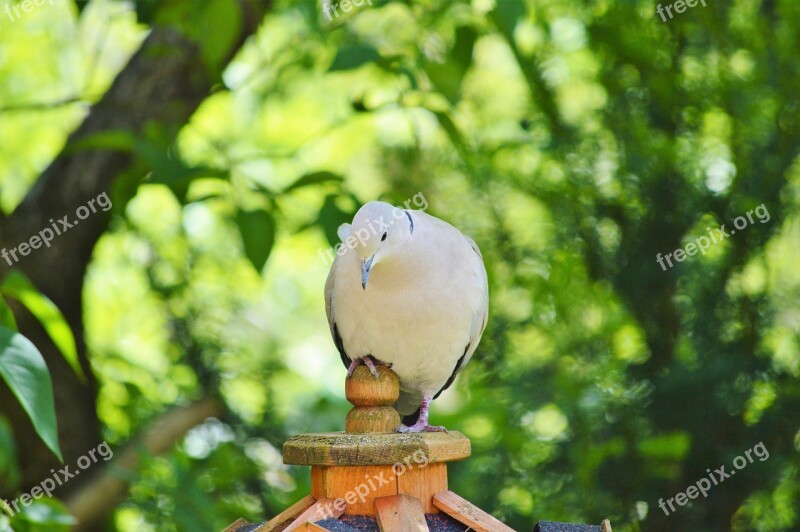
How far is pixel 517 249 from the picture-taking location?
288 cm

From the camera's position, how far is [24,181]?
4.36 m

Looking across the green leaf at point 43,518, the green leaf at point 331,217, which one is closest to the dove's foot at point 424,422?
the green leaf at point 331,217

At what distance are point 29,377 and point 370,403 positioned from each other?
555 millimetres

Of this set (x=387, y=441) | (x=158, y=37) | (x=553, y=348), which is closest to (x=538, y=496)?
(x=553, y=348)

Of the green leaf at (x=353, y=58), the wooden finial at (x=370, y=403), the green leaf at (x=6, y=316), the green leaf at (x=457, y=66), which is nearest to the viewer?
the wooden finial at (x=370, y=403)

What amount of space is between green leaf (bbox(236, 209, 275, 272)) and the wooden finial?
1.95ft

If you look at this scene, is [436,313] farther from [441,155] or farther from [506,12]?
[441,155]

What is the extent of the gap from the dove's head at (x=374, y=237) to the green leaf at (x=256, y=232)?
512 millimetres

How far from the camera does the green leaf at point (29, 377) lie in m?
1.39

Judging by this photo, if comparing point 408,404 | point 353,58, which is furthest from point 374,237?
Answer: point 353,58

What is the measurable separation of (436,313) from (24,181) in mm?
3517

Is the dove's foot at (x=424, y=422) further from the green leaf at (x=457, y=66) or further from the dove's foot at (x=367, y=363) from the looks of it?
the green leaf at (x=457, y=66)

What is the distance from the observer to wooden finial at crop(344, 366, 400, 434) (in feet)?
4.35

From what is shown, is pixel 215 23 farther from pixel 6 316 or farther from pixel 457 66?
pixel 6 316
